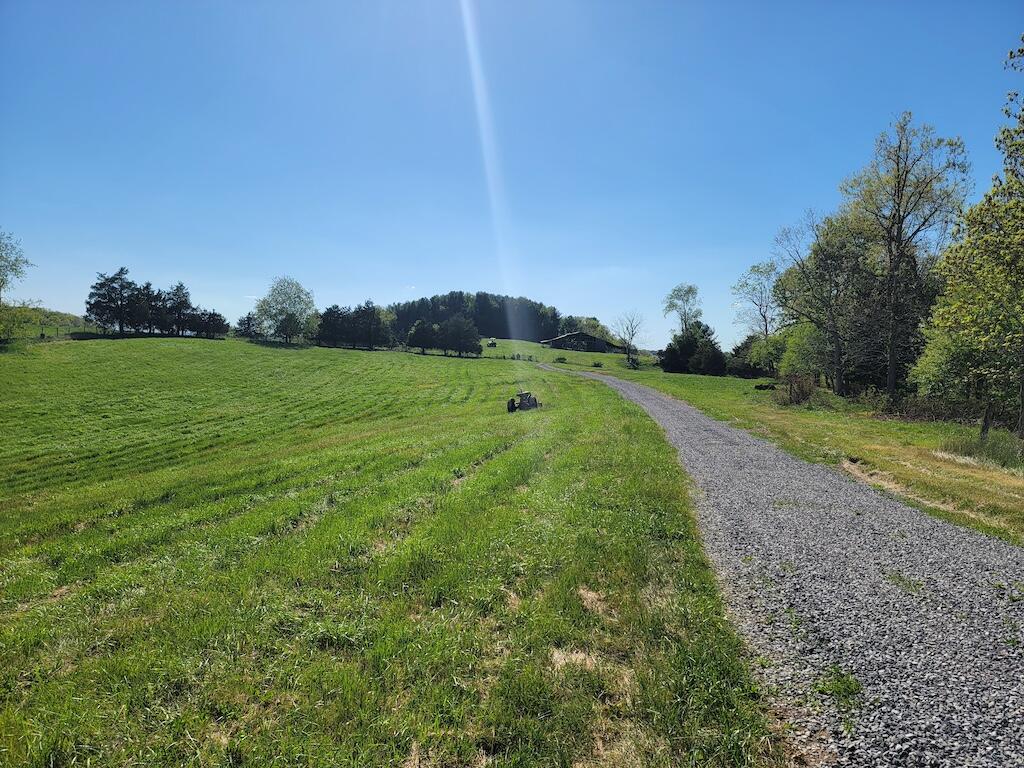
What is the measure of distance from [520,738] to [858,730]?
2798 mm

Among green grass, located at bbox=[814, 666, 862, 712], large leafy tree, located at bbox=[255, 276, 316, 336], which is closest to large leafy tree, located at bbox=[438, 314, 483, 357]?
large leafy tree, located at bbox=[255, 276, 316, 336]

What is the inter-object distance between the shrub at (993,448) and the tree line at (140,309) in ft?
353

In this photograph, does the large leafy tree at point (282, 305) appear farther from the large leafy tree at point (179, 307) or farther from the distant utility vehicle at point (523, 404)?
the distant utility vehicle at point (523, 404)

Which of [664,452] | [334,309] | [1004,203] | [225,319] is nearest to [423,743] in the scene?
[664,452]

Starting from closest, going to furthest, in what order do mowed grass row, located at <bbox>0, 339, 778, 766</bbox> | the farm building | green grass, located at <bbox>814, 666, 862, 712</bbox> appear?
mowed grass row, located at <bbox>0, 339, 778, 766</bbox>, green grass, located at <bbox>814, 666, 862, 712</bbox>, the farm building

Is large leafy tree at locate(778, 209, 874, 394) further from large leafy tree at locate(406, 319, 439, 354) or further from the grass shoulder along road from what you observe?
large leafy tree at locate(406, 319, 439, 354)

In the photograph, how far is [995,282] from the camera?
16.2m

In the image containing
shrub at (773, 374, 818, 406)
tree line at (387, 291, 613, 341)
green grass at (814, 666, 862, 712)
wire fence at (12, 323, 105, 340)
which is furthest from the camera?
tree line at (387, 291, 613, 341)

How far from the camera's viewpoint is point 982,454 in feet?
45.8

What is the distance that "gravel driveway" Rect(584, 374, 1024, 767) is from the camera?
356 centimetres

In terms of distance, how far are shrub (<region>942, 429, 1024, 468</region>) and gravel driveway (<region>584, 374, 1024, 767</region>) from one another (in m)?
7.27

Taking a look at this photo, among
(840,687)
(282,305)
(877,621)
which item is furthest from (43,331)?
(877,621)

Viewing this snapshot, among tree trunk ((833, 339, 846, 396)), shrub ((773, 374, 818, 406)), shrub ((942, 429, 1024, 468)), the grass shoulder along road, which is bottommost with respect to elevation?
the grass shoulder along road

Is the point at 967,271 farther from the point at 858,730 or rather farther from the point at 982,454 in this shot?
the point at 858,730
